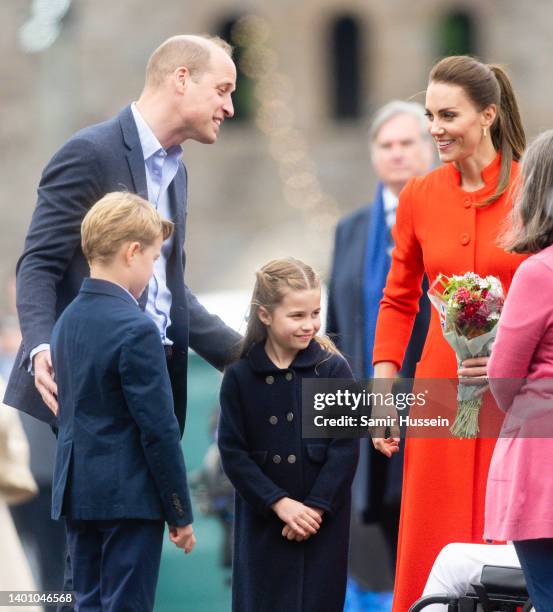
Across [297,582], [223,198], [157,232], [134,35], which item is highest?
[134,35]

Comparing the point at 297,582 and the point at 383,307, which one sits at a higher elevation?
the point at 383,307

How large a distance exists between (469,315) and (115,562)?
127 centimetres

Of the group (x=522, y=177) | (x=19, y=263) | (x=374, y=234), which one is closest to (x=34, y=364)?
(x=19, y=263)

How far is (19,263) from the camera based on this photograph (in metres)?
6.00

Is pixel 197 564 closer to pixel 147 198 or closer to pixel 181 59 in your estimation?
pixel 147 198

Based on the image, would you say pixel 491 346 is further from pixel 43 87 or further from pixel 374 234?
pixel 43 87

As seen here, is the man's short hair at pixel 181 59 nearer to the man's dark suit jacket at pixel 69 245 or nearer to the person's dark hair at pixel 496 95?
the man's dark suit jacket at pixel 69 245

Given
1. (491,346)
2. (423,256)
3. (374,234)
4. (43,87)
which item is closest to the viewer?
(491,346)

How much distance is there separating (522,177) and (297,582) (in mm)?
1550

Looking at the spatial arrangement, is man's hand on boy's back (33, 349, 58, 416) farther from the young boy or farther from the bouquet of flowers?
the bouquet of flowers

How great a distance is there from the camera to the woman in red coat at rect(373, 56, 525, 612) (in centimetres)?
591

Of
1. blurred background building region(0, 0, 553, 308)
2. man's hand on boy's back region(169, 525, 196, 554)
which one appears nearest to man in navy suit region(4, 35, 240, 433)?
man's hand on boy's back region(169, 525, 196, 554)

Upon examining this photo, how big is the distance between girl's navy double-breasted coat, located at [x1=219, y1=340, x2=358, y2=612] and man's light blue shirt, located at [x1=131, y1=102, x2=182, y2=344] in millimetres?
306

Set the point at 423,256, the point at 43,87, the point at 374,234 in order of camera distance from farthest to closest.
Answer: the point at 43,87, the point at 374,234, the point at 423,256
